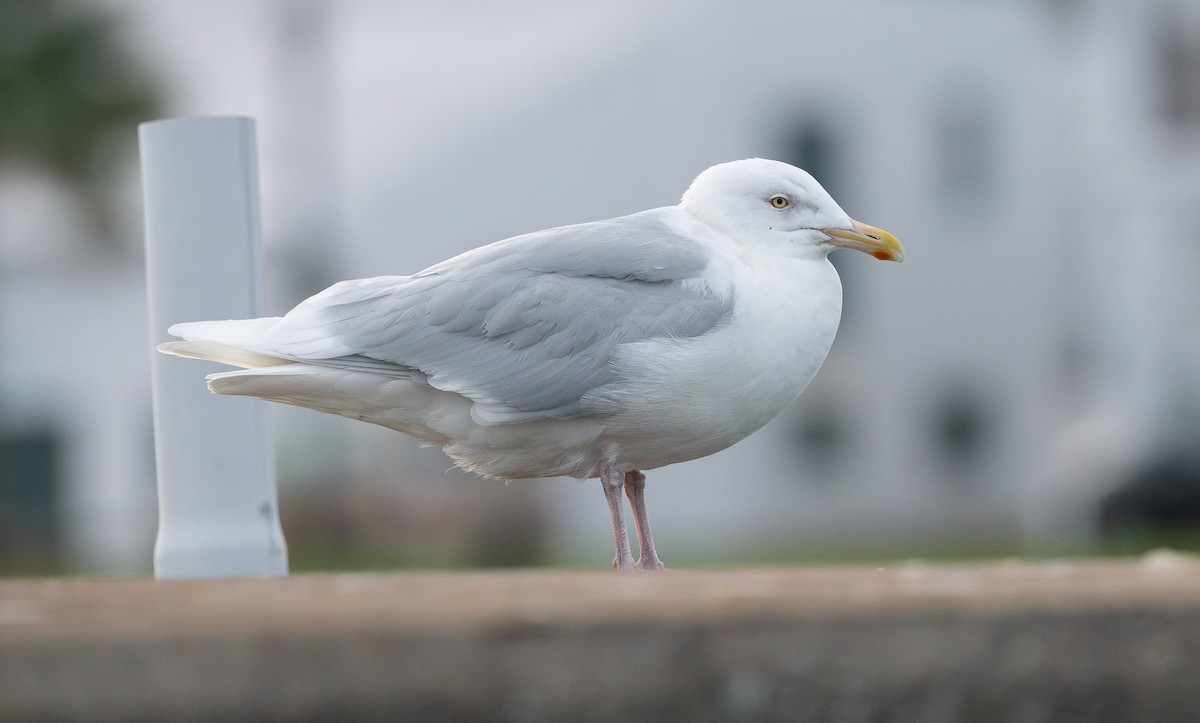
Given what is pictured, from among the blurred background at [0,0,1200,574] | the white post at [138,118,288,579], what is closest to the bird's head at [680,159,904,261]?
the white post at [138,118,288,579]

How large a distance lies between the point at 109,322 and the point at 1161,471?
21044mm

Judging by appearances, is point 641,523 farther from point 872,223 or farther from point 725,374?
point 872,223

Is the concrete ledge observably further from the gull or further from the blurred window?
the blurred window

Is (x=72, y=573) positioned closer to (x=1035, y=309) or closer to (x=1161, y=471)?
(x=1161, y=471)

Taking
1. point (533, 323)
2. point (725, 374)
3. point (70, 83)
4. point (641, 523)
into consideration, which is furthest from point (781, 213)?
point (70, 83)

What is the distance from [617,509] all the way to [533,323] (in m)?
0.49

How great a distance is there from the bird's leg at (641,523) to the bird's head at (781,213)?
680 millimetres

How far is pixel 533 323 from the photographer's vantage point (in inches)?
159

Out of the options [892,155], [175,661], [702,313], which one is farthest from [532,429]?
[892,155]

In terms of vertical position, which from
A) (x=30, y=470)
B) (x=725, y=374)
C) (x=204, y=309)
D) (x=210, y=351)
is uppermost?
(x=204, y=309)

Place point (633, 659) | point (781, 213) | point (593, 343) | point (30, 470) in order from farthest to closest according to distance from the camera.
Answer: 1. point (30, 470)
2. point (781, 213)
3. point (593, 343)
4. point (633, 659)

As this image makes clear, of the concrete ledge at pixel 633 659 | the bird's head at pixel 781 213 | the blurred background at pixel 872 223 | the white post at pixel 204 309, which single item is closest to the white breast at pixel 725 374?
the bird's head at pixel 781 213

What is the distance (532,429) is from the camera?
4.03m

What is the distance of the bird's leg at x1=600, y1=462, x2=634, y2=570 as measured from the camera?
157 inches
